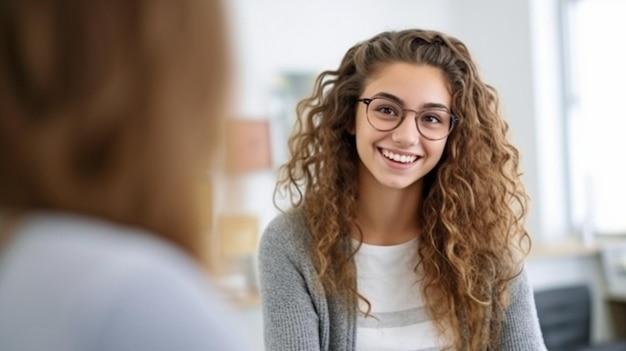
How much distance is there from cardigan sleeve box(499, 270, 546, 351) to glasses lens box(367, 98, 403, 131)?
45 centimetres

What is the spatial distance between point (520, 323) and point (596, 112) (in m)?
2.63

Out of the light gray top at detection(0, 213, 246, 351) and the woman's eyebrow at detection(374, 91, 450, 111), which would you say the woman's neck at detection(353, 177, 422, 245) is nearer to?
the woman's eyebrow at detection(374, 91, 450, 111)

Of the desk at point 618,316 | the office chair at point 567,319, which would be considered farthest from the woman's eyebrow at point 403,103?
the desk at point 618,316

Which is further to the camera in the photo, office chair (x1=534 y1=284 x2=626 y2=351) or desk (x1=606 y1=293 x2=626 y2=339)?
desk (x1=606 y1=293 x2=626 y2=339)

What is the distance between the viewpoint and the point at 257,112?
11.6 ft

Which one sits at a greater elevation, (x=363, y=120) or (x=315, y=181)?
(x=363, y=120)

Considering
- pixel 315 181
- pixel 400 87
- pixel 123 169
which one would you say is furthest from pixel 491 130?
pixel 123 169

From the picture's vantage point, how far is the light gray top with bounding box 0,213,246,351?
406mm

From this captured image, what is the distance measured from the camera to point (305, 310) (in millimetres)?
1370

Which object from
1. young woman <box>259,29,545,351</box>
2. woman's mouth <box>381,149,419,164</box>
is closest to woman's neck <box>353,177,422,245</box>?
young woman <box>259,29,545,351</box>

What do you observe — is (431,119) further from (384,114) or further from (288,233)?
(288,233)

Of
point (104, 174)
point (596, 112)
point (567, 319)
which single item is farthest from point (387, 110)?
point (596, 112)

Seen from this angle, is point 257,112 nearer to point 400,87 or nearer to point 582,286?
point 582,286

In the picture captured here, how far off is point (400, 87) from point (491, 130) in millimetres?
261
